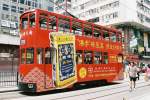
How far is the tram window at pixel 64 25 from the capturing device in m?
16.9

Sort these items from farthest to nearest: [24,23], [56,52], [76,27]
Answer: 1. [76,27]
2. [24,23]
3. [56,52]

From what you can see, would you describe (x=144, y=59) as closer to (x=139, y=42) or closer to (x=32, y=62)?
(x=139, y=42)

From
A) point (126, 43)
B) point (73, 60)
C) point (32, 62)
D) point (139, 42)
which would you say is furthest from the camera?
point (139, 42)

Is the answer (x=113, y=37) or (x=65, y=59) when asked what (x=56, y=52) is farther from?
(x=113, y=37)

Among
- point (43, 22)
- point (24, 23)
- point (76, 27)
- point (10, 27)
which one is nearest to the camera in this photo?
point (43, 22)

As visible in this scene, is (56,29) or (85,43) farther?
(85,43)

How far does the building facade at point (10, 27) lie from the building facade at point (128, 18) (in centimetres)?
1235

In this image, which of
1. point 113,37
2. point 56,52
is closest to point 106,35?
point 113,37

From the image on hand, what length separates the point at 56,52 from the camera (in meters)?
16.3

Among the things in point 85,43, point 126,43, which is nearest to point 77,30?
point 85,43

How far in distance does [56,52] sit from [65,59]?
2.94 feet

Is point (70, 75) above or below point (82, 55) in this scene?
below

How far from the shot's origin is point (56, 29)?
16641 mm

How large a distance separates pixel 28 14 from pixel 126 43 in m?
42.9
